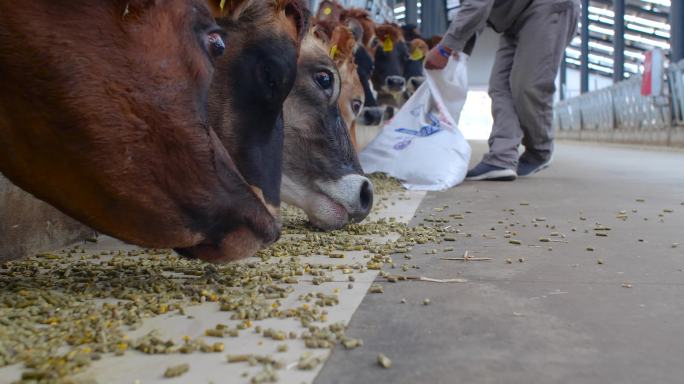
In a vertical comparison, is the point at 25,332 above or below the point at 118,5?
below

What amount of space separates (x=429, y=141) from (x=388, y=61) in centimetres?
435

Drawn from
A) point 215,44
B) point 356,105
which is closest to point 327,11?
point 356,105

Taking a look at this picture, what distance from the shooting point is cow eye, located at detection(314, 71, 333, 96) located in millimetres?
4156

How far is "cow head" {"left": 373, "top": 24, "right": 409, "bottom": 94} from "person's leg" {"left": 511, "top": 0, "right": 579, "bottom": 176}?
3671 millimetres

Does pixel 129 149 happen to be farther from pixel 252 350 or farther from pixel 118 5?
pixel 252 350

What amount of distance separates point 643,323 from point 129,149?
130 centimetres

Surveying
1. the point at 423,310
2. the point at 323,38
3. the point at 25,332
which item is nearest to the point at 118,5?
the point at 25,332

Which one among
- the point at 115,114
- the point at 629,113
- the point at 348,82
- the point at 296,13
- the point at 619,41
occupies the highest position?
the point at 296,13

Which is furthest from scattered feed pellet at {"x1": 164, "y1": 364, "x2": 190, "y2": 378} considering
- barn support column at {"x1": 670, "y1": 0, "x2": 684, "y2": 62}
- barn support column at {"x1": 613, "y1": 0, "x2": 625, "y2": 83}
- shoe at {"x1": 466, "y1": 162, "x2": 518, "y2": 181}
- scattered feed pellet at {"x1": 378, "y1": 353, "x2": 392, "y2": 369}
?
barn support column at {"x1": 613, "y1": 0, "x2": 625, "y2": 83}

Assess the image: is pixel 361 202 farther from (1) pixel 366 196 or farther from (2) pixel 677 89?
(2) pixel 677 89

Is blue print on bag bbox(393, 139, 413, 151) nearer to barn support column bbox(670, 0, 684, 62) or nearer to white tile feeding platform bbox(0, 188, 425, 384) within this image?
white tile feeding platform bbox(0, 188, 425, 384)

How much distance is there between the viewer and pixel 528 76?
6.50m

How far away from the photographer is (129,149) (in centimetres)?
186

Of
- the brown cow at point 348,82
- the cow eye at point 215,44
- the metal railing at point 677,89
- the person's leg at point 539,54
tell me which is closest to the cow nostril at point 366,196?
the cow eye at point 215,44
